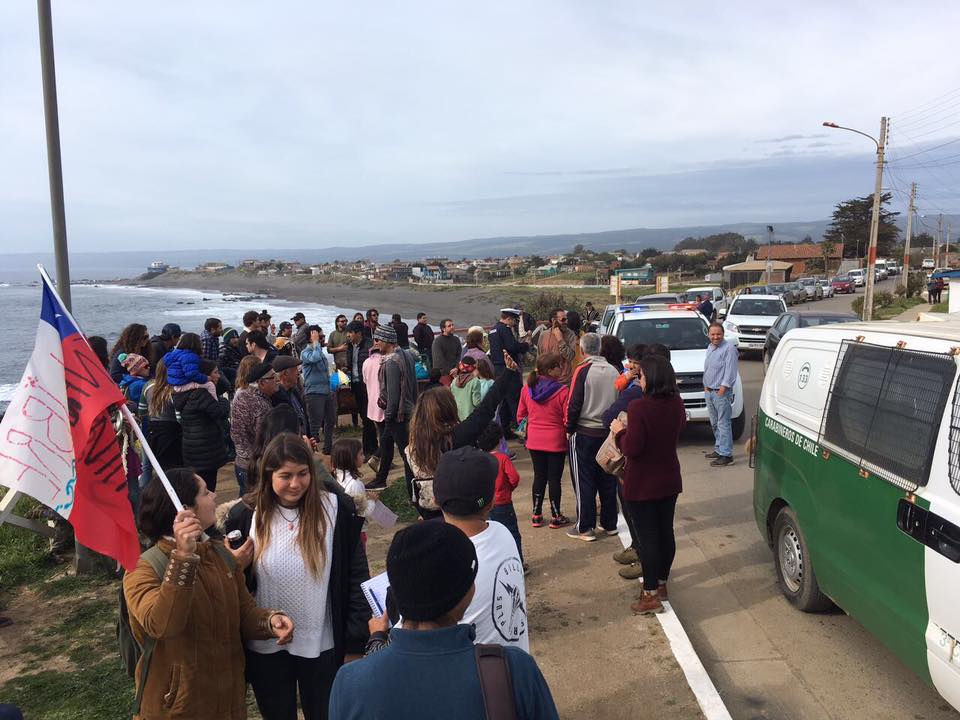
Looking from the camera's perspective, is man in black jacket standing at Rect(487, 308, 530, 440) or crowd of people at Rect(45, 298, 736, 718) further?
man in black jacket standing at Rect(487, 308, 530, 440)

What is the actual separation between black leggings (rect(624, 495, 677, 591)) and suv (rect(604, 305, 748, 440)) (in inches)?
222

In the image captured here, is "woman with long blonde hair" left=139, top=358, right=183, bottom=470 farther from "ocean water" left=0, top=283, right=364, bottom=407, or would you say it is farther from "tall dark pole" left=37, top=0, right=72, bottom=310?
"ocean water" left=0, top=283, right=364, bottom=407

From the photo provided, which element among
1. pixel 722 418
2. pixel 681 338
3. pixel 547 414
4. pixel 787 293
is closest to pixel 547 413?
pixel 547 414

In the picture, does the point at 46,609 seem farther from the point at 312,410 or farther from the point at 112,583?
the point at 312,410

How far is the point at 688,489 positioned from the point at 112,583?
5969 mm

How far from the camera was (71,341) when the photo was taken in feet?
9.92

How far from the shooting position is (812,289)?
54469mm

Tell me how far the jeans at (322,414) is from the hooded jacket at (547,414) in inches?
139

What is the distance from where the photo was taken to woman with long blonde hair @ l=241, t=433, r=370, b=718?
3.18 meters

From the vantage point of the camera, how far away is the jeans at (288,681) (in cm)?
324

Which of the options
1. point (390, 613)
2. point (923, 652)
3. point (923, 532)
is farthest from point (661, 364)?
point (390, 613)

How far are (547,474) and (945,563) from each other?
3975mm

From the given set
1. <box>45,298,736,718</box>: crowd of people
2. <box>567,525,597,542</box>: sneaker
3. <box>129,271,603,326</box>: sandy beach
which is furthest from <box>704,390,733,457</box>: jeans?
<box>129,271,603,326</box>: sandy beach

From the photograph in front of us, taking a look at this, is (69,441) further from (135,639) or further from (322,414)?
(322,414)
